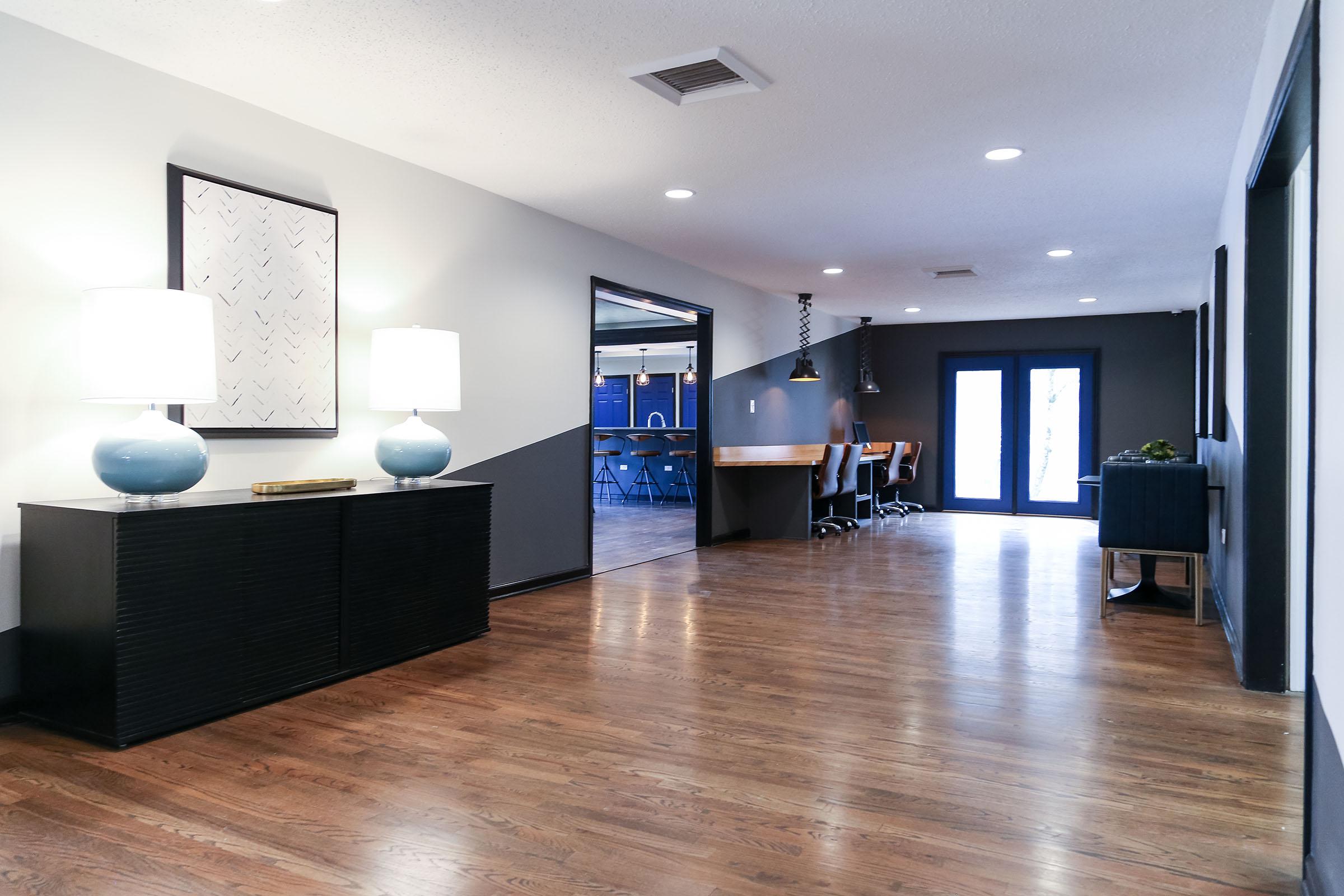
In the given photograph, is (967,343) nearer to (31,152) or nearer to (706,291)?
(706,291)

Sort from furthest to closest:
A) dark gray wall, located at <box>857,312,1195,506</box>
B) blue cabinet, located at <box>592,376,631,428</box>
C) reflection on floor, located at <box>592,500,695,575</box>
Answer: blue cabinet, located at <box>592,376,631,428</box> → dark gray wall, located at <box>857,312,1195,506</box> → reflection on floor, located at <box>592,500,695,575</box>

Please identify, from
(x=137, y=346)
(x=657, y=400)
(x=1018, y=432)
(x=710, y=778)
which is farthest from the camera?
(x=657, y=400)

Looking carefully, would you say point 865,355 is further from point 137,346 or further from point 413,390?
point 137,346

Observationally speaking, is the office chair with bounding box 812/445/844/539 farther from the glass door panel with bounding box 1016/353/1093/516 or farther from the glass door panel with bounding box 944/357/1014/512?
the glass door panel with bounding box 1016/353/1093/516

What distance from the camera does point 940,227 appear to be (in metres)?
5.66

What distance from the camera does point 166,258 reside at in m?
3.26

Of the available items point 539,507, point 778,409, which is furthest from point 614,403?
point 539,507

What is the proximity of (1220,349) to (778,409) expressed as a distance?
452 cm

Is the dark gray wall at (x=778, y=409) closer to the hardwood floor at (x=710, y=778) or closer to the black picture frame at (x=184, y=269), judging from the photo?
the hardwood floor at (x=710, y=778)

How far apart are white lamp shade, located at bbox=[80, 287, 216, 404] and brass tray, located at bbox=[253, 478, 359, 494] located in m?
0.51

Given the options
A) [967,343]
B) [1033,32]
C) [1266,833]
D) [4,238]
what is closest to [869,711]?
[1266,833]

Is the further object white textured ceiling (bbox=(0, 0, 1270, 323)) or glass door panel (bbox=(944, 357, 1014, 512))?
glass door panel (bbox=(944, 357, 1014, 512))

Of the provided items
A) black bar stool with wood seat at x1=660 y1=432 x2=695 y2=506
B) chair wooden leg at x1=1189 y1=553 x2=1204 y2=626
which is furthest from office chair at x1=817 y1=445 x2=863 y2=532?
chair wooden leg at x1=1189 y1=553 x2=1204 y2=626

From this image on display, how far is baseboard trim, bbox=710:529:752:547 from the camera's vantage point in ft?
24.2
